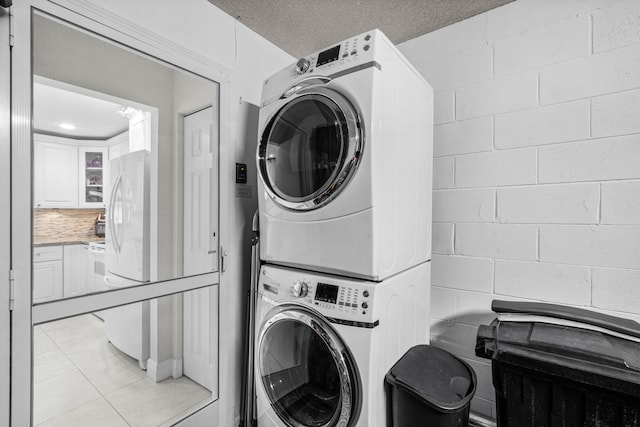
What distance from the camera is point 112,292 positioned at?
1377 mm

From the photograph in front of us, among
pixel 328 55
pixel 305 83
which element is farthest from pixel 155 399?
pixel 328 55

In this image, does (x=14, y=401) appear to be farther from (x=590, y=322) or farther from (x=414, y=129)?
(x=590, y=322)

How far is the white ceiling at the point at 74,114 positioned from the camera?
1.20m

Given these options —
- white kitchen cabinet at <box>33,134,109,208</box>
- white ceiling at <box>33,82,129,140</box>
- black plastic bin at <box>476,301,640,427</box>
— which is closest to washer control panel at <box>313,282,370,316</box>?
black plastic bin at <box>476,301,640,427</box>

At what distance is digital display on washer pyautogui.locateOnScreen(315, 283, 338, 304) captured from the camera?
1.33 meters

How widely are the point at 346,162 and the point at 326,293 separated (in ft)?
1.97

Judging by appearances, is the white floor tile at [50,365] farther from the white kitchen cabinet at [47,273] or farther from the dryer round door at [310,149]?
the dryer round door at [310,149]

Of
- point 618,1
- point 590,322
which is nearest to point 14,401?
point 590,322

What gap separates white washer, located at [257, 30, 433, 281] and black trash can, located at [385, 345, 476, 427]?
17.5 inches

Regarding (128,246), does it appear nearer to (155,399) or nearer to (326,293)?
(155,399)

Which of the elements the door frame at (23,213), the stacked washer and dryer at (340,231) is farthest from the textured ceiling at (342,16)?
the door frame at (23,213)

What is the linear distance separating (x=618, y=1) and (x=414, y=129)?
1.16 meters

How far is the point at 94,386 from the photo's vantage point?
145cm

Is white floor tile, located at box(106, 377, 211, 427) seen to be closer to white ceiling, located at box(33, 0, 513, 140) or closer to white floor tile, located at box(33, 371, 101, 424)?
white floor tile, located at box(33, 371, 101, 424)
